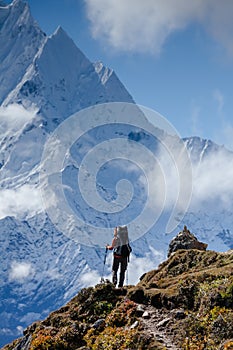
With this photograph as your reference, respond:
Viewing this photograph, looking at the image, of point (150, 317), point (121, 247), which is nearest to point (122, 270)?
point (121, 247)

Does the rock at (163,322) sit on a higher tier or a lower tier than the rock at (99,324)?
higher

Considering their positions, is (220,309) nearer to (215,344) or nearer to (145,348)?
(215,344)

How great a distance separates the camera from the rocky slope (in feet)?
51.4

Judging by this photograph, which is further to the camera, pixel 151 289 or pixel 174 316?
pixel 151 289

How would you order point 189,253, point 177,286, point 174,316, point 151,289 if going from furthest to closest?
point 189,253 < point 151,289 < point 177,286 < point 174,316

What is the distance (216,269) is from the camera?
1953 cm

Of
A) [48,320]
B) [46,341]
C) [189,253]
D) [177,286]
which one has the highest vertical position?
[189,253]

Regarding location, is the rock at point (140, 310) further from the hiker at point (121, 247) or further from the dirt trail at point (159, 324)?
the hiker at point (121, 247)

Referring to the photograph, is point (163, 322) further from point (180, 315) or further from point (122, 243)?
point (122, 243)

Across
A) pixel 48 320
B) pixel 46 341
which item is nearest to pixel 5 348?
pixel 48 320

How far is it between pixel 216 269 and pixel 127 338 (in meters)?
4.83

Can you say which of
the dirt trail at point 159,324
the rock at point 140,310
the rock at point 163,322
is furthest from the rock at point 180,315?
the rock at point 140,310

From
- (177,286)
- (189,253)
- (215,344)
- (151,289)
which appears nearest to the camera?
(215,344)

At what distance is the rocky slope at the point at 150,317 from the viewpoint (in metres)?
15.7
